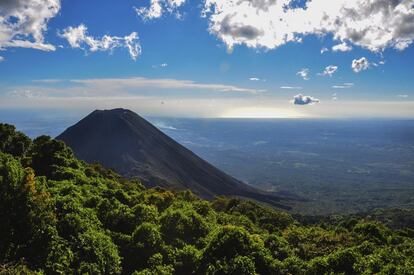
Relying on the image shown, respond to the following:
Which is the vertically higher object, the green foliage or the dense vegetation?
the green foliage

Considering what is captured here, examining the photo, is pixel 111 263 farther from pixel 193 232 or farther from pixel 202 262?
pixel 193 232

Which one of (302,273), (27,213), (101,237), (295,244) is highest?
(27,213)

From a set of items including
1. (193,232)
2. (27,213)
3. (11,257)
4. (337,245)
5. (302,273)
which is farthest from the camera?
(337,245)

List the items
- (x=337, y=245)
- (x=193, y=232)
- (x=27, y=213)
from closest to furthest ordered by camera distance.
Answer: (x=27, y=213) → (x=193, y=232) → (x=337, y=245)

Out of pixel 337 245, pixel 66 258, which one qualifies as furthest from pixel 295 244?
pixel 66 258

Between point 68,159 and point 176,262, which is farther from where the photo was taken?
point 68,159

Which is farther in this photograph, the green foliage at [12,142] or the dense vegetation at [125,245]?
the green foliage at [12,142]

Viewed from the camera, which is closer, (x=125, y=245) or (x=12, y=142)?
(x=125, y=245)

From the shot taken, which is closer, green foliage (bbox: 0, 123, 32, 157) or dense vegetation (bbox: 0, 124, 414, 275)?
dense vegetation (bbox: 0, 124, 414, 275)

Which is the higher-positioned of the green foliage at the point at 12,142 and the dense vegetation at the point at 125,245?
the green foliage at the point at 12,142

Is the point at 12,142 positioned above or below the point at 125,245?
above

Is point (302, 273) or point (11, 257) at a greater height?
point (11, 257)
